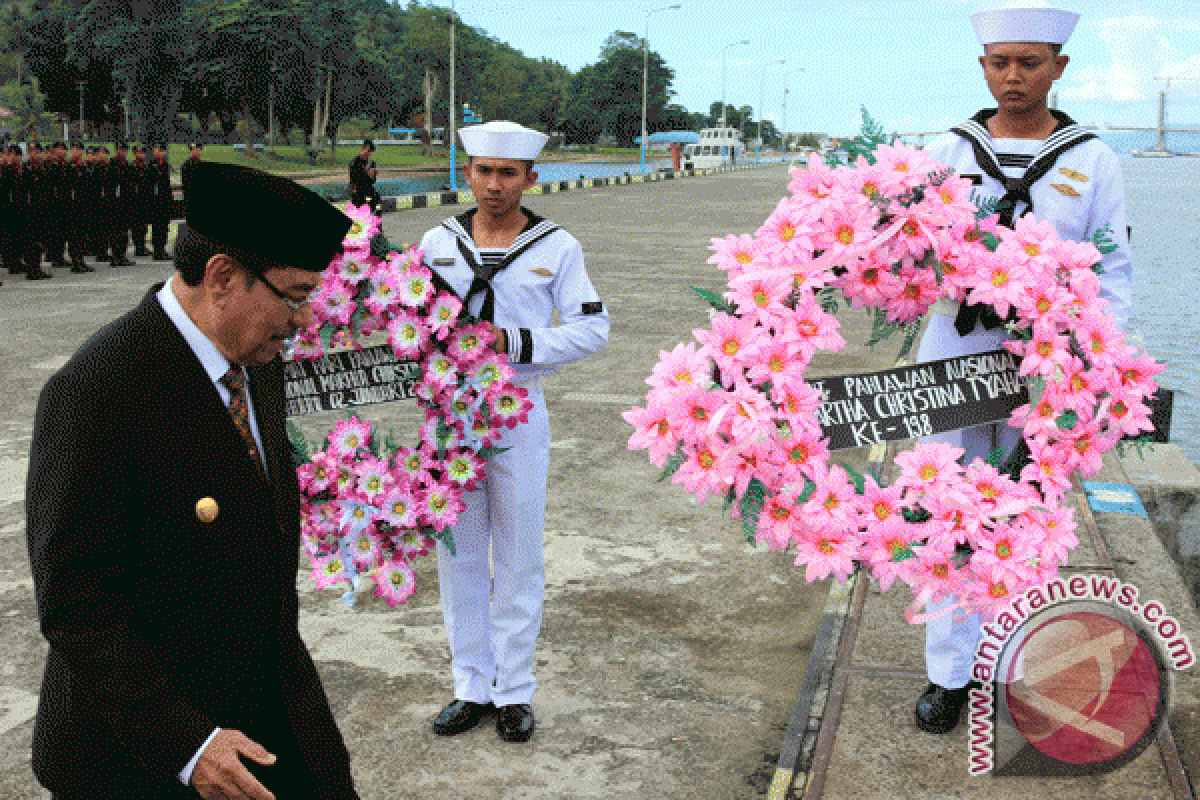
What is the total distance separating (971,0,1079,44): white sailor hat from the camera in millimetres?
3473

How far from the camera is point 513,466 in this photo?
3.87 meters

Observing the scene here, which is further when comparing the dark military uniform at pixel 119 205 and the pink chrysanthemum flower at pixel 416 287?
the dark military uniform at pixel 119 205

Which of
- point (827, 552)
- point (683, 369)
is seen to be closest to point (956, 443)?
point (827, 552)

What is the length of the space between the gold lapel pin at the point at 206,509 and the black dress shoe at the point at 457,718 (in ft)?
7.41

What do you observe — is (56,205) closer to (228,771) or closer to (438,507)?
(438,507)

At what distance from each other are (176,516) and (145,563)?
91 mm

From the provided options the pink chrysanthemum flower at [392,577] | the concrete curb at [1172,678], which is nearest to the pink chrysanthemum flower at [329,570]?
the pink chrysanthemum flower at [392,577]

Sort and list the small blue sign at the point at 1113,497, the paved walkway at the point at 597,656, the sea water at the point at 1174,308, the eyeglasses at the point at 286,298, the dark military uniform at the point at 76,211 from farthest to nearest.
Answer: the dark military uniform at the point at 76,211, the sea water at the point at 1174,308, the small blue sign at the point at 1113,497, the paved walkway at the point at 597,656, the eyeglasses at the point at 286,298

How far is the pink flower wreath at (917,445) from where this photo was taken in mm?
2918

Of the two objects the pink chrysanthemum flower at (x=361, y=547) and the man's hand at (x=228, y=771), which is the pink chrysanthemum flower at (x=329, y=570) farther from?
the man's hand at (x=228, y=771)

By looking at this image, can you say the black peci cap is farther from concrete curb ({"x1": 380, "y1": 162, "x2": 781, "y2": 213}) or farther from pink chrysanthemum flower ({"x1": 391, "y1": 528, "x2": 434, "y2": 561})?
concrete curb ({"x1": 380, "y1": 162, "x2": 781, "y2": 213})

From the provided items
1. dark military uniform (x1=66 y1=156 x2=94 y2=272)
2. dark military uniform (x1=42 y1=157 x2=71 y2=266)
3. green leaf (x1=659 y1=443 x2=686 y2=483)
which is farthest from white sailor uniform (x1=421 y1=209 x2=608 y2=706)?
dark military uniform (x1=66 y1=156 x2=94 y2=272)

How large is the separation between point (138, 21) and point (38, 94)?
9897 millimetres

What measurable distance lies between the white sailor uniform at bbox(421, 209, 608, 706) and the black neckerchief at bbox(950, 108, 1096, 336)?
48.1 inches
